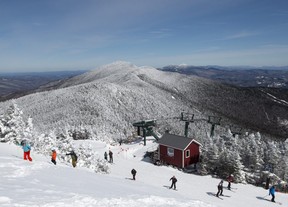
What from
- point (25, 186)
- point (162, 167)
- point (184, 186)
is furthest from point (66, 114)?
point (25, 186)

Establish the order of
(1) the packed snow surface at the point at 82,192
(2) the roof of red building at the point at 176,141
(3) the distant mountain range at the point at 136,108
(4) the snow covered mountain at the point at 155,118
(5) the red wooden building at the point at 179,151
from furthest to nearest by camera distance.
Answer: (3) the distant mountain range at the point at 136,108
(2) the roof of red building at the point at 176,141
(5) the red wooden building at the point at 179,151
(4) the snow covered mountain at the point at 155,118
(1) the packed snow surface at the point at 82,192

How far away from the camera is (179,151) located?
33.2m

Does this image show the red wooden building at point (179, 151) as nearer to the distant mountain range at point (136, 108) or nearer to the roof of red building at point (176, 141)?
the roof of red building at point (176, 141)

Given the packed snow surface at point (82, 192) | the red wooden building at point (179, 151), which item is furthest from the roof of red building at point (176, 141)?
the packed snow surface at point (82, 192)

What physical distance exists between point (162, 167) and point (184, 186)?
7.85 meters

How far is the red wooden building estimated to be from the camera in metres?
33.1

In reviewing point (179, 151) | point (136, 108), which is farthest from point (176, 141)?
point (136, 108)

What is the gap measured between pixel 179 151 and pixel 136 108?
1381 inches

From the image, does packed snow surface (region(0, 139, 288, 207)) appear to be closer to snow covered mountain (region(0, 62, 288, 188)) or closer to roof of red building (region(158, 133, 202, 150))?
snow covered mountain (region(0, 62, 288, 188))

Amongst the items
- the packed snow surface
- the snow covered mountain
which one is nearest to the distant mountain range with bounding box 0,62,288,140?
the snow covered mountain

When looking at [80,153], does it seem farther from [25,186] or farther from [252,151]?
[252,151]

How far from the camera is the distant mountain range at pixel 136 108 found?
53062 millimetres

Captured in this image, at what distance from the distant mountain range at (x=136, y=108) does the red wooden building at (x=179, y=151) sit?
1294 cm

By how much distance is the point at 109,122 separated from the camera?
5362 centimetres
